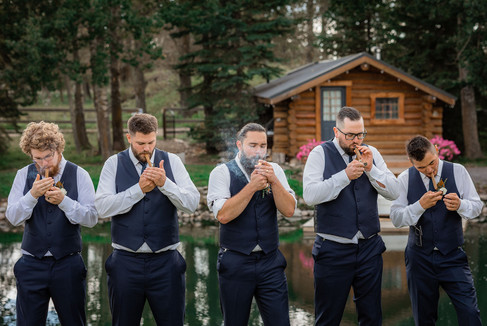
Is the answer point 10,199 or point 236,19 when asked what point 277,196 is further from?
point 236,19

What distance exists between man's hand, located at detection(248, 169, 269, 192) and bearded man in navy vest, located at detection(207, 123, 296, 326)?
0.02 metres

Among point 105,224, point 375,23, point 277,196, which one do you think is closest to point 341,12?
point 375,23

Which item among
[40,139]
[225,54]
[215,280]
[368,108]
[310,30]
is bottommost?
[215,280]

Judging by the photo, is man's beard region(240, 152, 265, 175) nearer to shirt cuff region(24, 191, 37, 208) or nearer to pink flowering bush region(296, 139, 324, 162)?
shirt cuff region(24, 191, 37, 208)

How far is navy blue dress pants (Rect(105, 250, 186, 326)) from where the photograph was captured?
4070 millimetres

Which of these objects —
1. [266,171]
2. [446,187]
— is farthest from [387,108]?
[266,171]

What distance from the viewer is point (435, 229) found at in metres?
4.39

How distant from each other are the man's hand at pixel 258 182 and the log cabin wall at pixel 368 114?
13.8 meters

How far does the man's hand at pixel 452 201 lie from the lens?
4270 mm

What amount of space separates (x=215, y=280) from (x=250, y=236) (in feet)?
12.7

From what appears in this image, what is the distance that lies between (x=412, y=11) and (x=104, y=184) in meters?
16.5

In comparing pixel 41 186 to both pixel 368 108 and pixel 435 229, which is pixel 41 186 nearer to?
pixel 435 229

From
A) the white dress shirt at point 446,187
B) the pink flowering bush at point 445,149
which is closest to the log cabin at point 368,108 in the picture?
the pink flowering bush at point 445,149

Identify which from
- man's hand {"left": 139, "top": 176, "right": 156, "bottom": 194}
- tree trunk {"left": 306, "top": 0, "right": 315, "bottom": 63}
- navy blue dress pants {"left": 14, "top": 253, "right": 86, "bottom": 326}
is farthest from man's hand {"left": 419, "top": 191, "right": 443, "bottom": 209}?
tree trunk {"left": 306, "top": 0, "right": 315, "bottom": 63}
